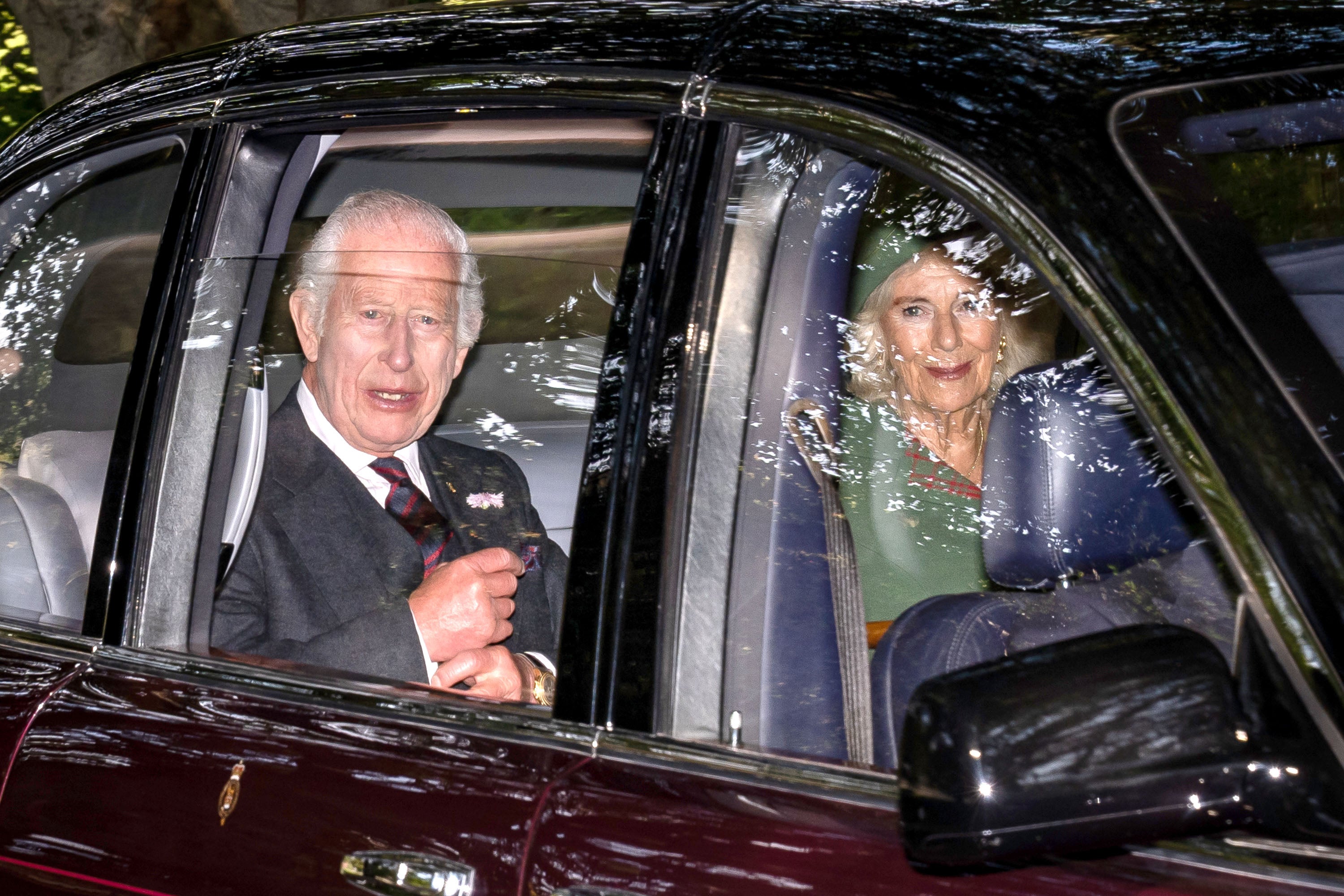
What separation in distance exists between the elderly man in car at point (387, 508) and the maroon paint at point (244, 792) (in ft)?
0.65

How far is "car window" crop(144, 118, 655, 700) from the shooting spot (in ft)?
6.46

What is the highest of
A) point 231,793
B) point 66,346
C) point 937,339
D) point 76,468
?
point 66,346

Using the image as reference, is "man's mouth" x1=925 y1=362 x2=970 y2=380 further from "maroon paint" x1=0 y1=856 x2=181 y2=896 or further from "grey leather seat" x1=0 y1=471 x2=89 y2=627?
"grey leather seat" x1=0 y1=471 x2=89 y2=627

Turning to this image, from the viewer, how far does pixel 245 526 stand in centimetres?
212

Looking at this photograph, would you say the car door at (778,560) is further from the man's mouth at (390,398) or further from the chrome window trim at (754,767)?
the man's mouth at (390,398)

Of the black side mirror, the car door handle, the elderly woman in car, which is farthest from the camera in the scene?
the elderly woman in car

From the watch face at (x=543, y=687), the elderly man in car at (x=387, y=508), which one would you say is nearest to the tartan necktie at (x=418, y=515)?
the elderly man in car at (x=387, y=508)

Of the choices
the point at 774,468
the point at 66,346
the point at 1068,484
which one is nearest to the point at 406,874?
the point at 774,468

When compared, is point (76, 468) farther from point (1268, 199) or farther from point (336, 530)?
point (1268, 199)

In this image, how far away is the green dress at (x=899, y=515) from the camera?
1.72 m

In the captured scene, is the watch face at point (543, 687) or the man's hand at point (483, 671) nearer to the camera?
the watch face at point (543, 687)

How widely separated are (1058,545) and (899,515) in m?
0.21

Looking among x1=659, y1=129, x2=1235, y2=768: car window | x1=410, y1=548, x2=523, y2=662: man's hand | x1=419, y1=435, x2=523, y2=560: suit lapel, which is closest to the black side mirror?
x1=659, y1=129, x2=1235, y2=768: car window

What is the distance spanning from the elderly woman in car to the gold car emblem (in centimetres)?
77
